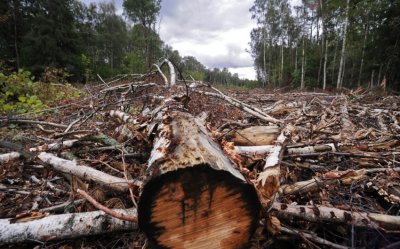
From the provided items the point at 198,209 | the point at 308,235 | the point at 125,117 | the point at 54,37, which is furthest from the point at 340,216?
the point at 54,37

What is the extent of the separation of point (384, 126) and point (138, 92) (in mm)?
4454

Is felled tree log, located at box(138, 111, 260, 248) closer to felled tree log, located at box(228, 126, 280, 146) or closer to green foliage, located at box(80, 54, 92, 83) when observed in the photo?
felled tree log, located at box(228, 126, 280, 146)

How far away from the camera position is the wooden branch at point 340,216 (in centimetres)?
129

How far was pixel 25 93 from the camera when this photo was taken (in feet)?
21.6

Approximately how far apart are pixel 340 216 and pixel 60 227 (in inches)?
66.1

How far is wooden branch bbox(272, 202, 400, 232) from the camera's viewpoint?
4.23ft

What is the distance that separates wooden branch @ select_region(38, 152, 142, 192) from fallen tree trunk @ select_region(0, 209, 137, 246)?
A: 0.86ft

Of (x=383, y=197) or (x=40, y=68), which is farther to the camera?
(x=40, y=68)

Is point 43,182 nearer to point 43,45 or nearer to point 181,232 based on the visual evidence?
point 181,232

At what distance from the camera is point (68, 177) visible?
205 centimetres

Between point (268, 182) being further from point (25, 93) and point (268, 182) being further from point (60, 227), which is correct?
point (25, 93)

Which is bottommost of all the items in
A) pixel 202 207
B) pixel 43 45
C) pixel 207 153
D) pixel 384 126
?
pixel 384 126

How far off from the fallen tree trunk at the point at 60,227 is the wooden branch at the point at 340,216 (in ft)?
3.09

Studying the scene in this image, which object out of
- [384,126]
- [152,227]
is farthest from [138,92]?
[384,126]
